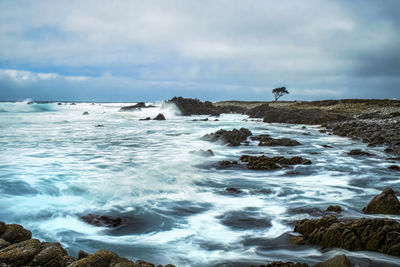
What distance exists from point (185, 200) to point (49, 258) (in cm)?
432

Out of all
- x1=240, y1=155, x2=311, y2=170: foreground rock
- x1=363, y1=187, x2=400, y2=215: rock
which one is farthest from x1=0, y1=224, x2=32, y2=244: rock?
x1=240, y1=155, x2=311, y2=170: foreground rock

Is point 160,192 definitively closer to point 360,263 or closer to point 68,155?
point 360,263

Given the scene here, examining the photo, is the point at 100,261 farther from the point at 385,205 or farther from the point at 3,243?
the point at 385,205

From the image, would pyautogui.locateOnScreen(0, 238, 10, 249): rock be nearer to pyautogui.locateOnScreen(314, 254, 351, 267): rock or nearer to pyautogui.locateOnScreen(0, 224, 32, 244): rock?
pyautogui.locateOnScreen(0, 224, 32, 244): rock

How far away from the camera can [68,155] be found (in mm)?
13133

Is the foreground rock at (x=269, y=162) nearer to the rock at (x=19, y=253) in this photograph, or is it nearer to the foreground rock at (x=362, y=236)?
the foreground rock at (x=362, y=236)

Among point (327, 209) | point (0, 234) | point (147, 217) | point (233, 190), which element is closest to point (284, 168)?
point (233, 190)

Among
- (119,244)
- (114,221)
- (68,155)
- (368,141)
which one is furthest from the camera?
(368,141)

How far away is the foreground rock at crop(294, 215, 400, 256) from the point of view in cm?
400

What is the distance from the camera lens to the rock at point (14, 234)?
366cm

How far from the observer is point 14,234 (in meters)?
3.73

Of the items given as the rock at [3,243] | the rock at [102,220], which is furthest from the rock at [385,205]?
the rock at [3,243]

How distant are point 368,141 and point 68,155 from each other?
51.4 ft

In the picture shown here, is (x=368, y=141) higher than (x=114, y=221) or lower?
higher
